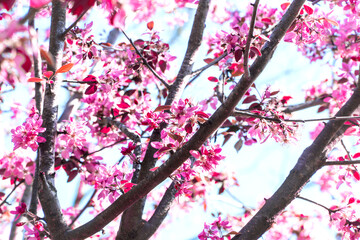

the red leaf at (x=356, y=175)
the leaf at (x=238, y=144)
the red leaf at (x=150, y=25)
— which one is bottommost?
the red leaf at (x=356, y=175)

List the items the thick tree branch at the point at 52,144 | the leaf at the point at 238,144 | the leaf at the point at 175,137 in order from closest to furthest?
the leaf at the point at 175,137
the thick tree branch at the point at 52,144
the leaf at the point at 238,144

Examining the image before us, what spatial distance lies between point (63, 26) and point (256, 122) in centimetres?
→ 108

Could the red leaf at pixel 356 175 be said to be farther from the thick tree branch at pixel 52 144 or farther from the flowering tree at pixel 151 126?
the thick tree branch at pixel 52 144


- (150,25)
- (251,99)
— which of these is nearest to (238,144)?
(251,99)

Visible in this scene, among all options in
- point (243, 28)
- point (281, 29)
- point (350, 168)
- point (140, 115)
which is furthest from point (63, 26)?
point (350, 168)

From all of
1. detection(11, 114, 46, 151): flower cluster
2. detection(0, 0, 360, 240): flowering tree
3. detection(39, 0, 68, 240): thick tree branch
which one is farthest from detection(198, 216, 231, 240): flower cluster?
detection(11, 114, 46, 151): flower cluster

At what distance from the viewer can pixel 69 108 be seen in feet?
8.21

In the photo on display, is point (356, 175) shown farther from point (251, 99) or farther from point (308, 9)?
point (308, 9)

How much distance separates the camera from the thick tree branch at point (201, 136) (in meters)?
1.11

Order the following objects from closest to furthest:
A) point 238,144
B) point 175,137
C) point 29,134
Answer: point 175,137 < point 29,134 < point 238,144

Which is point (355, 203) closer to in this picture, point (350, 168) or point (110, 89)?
point (350, 168)

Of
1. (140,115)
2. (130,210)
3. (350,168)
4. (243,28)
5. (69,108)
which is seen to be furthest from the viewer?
(69,108)

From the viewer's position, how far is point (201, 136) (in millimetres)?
1160

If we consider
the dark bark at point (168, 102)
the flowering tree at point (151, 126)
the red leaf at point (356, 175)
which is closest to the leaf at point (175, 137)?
the flowering tree at point (151, 126)
